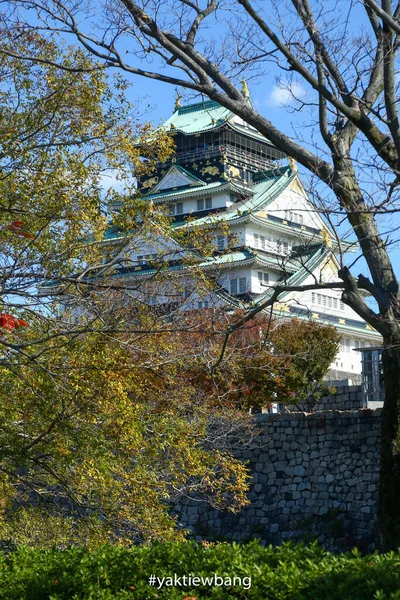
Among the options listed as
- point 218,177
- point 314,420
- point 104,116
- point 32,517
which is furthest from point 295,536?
point 218,177

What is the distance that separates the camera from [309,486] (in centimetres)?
1617

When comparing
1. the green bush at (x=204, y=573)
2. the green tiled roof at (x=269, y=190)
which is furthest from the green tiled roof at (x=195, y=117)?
the green bush at (x=204, y=573)

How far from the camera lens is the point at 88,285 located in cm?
711

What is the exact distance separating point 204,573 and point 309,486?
1160 centimetres

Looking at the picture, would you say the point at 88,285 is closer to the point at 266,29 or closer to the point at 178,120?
the point at 266,29

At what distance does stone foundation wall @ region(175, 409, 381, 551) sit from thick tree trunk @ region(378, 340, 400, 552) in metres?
7.85

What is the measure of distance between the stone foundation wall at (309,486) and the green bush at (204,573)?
9.39 meters

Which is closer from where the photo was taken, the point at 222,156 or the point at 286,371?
the point at 286,371

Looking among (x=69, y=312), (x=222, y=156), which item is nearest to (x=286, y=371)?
(x=69, y=312)

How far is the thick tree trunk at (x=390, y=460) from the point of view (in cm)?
666

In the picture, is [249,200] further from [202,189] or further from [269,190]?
[202,189]

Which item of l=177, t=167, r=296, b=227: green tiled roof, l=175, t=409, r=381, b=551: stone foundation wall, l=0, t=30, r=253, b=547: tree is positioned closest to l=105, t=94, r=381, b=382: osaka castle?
l=177, t=167, r=296, b=227: green tiled roof

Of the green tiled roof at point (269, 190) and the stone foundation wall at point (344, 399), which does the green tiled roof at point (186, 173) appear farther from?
the stone foundation wall at point (344, 399)

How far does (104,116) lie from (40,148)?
72 cm
